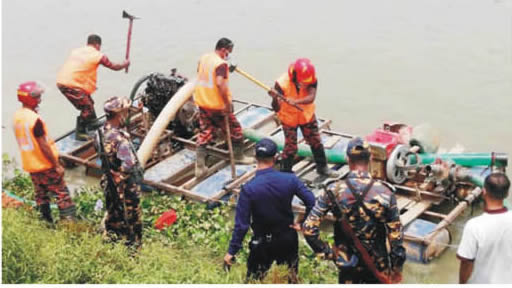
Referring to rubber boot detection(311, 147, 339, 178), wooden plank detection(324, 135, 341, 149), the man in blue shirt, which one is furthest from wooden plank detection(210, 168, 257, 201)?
the man in blue shirt

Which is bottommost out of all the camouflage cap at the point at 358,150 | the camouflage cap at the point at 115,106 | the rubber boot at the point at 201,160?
the rubber boot at the point at 201,160

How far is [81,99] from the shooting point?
31.9 feet

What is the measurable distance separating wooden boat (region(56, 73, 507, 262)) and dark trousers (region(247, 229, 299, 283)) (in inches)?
64.4

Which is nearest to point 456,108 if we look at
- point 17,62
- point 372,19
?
point 372,19

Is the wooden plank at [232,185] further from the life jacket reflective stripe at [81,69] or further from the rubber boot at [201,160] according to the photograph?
the life jacket reflective stripe at [81,69]

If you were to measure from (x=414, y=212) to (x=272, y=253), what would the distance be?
2295mm

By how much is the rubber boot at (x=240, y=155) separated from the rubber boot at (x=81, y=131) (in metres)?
1.86

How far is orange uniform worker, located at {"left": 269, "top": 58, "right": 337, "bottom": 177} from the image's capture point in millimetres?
8422

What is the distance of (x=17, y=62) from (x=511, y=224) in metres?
10.5

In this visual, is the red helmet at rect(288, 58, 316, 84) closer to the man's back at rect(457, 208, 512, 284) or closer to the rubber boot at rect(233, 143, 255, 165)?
the rubber boot at rect(233, 143, 255, 165)

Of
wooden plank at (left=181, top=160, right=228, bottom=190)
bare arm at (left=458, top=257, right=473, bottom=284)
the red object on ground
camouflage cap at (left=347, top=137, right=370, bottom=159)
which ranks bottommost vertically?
the red object on ground

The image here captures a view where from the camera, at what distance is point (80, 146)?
10.0 m

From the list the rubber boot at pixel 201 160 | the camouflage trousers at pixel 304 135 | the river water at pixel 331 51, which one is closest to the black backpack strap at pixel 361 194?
the camouflage trousers at pixel 304 135

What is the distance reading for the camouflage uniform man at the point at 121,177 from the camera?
6.81 m
